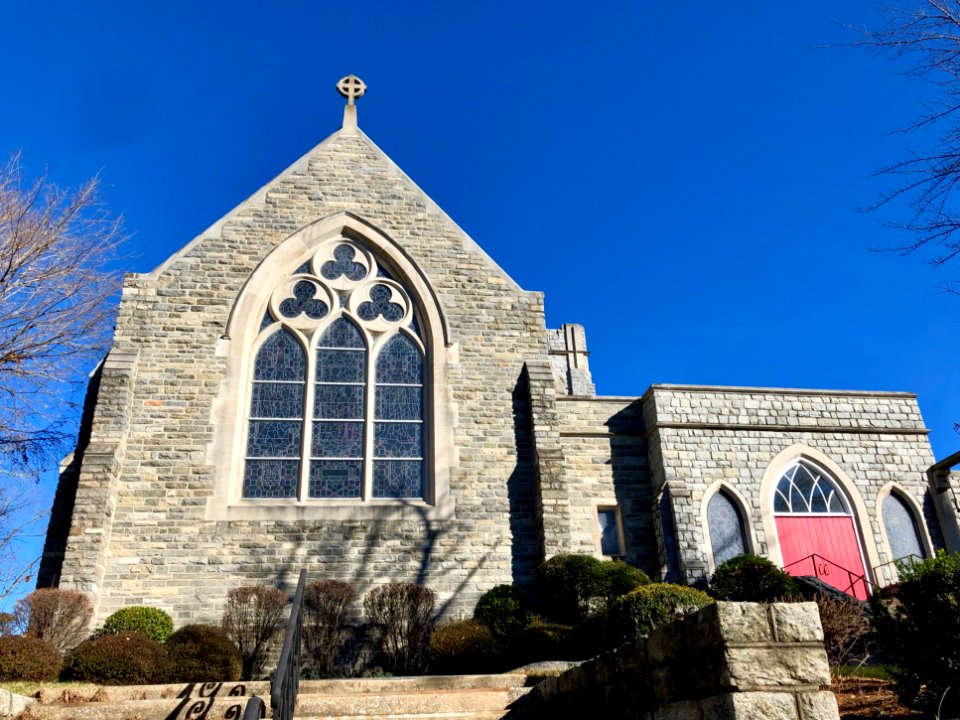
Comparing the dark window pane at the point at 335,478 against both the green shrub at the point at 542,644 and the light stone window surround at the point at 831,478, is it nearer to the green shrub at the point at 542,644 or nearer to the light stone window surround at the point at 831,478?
the green shrub at the point at 542,644

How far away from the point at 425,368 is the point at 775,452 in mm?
6057

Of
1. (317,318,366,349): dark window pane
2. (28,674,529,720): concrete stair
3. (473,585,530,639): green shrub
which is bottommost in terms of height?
(28,674,529,720): concrete stair

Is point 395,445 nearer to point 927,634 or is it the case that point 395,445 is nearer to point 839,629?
point 839,629

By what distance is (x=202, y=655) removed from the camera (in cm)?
970

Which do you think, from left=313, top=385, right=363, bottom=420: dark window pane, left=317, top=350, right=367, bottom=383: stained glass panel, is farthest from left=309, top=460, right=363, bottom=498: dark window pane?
left=317, top=350, right=367, bottom=383: stained glass panel

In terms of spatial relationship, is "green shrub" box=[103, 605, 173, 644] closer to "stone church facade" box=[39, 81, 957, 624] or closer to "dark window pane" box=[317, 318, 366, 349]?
"stone church facade" box=[39, 81, 957, 624]

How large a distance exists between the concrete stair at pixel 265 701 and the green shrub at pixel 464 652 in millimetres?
2073

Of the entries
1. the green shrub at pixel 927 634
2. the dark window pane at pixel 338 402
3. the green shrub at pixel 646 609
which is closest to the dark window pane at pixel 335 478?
the dark window pane at pixel 338 402

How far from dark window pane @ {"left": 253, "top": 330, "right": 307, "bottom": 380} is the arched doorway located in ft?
26.8

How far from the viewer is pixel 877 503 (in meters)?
13.5

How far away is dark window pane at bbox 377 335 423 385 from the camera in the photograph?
13664 mm

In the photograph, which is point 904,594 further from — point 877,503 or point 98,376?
point 98,376

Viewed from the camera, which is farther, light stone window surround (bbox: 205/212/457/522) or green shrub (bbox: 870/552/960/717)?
light stone window surround (bbox: 205/212/457/522)

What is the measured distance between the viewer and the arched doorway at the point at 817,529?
13.0m
